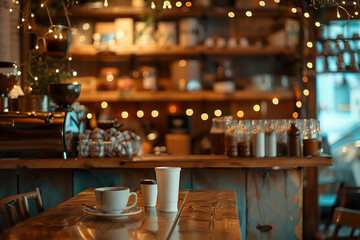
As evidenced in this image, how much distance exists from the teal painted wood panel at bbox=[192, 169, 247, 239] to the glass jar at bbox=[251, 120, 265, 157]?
15 cm

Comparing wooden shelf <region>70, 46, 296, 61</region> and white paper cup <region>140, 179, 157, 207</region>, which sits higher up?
wooden shelf <region>70, 46, 296, 61</region>

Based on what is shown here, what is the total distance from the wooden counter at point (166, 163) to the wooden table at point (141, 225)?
27.7 inches

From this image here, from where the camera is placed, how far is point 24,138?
2.57 m

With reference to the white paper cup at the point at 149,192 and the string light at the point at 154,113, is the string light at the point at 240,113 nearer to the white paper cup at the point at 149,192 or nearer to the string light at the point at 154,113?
the string light at the point at 154,113

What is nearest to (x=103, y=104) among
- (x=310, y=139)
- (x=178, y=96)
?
(x=178, y=96)

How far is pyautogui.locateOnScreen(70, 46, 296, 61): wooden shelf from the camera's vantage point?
464cm

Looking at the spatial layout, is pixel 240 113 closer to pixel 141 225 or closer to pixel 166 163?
pixel 166 163

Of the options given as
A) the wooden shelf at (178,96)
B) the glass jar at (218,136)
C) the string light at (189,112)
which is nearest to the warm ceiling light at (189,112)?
the string light at (189,112)

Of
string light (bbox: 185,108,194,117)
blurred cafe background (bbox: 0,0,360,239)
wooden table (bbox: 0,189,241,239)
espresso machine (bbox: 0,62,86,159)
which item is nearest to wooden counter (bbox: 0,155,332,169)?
espresso machine (bbox: 0,62,86,159)

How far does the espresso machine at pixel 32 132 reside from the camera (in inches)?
100

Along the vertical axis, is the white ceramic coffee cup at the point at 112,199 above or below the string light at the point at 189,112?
below

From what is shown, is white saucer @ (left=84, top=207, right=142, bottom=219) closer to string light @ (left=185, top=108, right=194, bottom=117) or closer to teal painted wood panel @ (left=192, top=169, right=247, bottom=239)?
teal painted wood panel @ (left=192, top=169, right=247, bottom=239)

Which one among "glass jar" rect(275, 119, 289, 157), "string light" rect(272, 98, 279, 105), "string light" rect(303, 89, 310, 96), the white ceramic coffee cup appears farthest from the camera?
"string light" rect(272, 98, 279, 105)

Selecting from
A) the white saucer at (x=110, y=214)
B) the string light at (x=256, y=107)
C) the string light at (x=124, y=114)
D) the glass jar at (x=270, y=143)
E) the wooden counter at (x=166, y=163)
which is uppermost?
the string light at (x=256, y=107)
